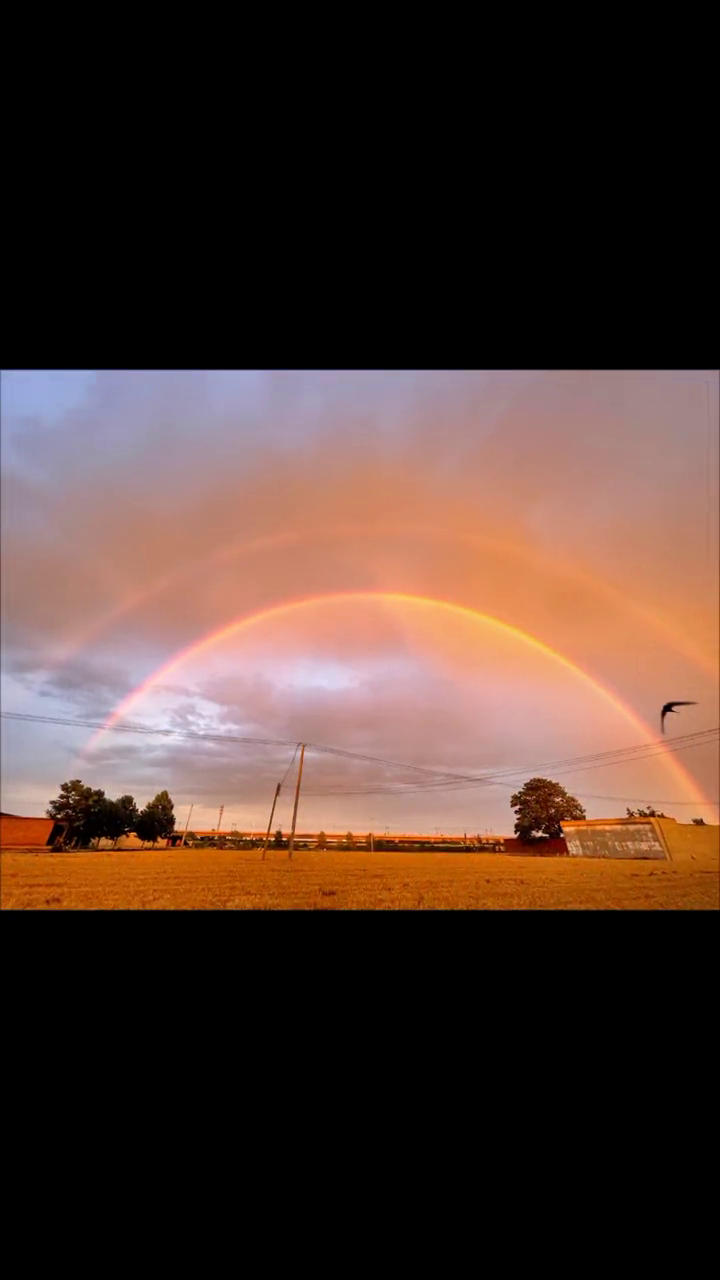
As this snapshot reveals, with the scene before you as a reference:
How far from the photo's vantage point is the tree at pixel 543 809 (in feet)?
89.1

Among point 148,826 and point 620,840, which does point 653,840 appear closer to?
point 620,840

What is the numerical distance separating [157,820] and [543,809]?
26224 mm

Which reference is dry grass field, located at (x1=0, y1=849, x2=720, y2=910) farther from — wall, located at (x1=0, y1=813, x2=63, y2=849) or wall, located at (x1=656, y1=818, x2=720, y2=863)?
wall, located at (x1=0, y1=813, x2=63, y2=849)

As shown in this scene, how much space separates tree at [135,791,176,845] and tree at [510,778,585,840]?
80.0 ft

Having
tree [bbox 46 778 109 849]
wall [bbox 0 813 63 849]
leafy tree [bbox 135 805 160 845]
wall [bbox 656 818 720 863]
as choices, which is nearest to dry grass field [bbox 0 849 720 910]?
wall [bbox 656 818 720 863]

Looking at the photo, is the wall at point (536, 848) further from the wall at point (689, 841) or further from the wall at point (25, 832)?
the wall at point (25, 832)

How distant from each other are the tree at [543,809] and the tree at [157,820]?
Result: 2440 centimetres

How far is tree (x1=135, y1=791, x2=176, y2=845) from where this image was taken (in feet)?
114

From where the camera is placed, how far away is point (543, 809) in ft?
92.7
